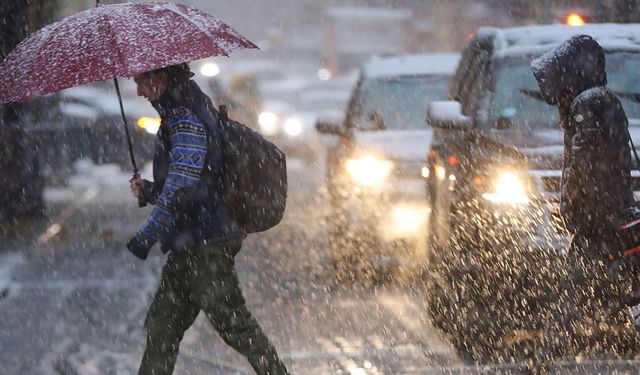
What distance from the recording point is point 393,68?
1166cm

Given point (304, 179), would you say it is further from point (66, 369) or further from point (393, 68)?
point (66, 369)

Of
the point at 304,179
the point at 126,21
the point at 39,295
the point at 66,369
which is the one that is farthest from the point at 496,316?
the point at 304,179

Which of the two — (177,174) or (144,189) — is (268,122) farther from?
(177,174)

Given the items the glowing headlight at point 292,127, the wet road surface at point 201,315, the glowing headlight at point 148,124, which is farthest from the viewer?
the glowing headlight at point 292,127

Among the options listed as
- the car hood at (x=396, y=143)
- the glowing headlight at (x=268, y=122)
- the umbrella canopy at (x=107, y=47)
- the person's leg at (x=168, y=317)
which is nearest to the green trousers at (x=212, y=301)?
the person's leg at (x=168, y=317)

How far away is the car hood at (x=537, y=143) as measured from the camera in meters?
6.66

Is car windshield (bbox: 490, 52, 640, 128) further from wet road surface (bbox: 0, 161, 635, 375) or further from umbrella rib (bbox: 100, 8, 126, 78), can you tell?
umbrella rib (bbox: 100, 8, 126, 78)

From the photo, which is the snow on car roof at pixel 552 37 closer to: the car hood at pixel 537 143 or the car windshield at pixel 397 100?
the car hood at pixel 537 143

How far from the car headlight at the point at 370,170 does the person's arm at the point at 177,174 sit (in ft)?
15.6

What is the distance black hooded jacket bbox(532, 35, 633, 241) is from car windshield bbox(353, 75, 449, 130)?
5.18m

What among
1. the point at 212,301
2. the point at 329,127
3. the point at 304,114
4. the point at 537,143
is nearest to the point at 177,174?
the point at 212,301

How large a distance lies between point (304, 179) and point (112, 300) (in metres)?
9.42

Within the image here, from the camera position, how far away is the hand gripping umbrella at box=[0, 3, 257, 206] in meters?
5.04

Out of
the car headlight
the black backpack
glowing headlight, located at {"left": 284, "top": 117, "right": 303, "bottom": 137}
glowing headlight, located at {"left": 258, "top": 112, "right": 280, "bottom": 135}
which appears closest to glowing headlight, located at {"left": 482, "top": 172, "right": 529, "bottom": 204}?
the black backpack
